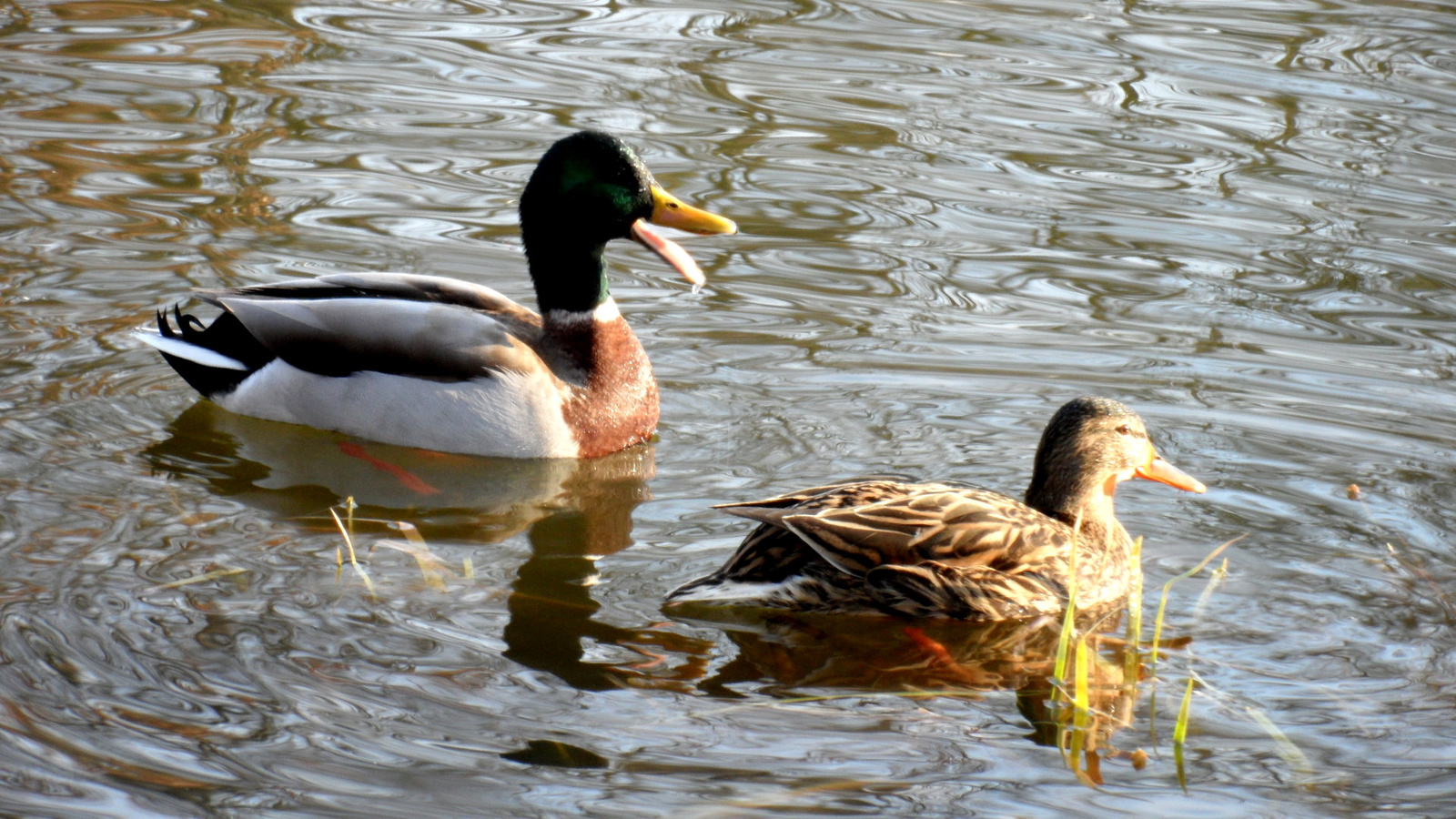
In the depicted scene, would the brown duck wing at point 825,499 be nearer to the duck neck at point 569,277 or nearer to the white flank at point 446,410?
the white flank at point 446,410

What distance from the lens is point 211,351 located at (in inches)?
274

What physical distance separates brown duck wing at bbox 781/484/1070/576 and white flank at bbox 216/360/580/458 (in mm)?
1853

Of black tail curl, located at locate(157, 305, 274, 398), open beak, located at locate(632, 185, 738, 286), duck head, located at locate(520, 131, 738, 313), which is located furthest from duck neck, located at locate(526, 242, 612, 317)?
black tail curl, located at locate(157, 305, 274, 398)

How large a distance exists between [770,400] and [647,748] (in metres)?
2.80

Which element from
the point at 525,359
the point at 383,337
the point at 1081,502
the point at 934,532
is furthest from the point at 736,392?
the point at 934,532

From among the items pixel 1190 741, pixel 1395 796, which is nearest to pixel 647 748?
pixel 1190 741

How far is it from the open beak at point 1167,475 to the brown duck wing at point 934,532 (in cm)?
54

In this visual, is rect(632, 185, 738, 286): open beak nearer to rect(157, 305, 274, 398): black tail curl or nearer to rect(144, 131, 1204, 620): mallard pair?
rect(144, 131, 1204, 620): mallard pair

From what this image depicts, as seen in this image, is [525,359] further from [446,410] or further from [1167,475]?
[1167,475]

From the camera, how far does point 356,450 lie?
6.74 metres

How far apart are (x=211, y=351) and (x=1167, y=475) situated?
150 inches

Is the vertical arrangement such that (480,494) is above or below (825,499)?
below

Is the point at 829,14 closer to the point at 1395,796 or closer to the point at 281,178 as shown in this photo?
the point at 281,178

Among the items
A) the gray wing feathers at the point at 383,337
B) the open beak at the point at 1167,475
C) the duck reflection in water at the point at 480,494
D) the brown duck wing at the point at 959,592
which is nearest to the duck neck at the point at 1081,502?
the open beak at the point at 1167,475
